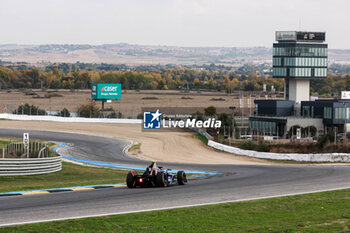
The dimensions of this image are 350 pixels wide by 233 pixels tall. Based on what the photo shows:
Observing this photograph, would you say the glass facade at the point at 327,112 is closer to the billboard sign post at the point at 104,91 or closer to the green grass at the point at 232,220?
the billboard sign post at the point at 104,91

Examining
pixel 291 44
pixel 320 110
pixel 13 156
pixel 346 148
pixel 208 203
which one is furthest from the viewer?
pixel 291 44

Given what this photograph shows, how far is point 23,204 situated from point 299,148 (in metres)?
40.8

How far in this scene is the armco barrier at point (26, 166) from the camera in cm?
3039

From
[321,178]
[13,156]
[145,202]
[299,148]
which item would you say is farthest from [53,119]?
[145,202]

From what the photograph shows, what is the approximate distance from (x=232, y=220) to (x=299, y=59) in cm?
7586

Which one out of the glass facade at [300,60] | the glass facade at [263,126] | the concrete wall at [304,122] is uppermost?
the glass facade at [300,60]

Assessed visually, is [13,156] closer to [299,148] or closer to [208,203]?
[208,203]

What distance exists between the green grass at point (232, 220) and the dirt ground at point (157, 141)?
94.2ft

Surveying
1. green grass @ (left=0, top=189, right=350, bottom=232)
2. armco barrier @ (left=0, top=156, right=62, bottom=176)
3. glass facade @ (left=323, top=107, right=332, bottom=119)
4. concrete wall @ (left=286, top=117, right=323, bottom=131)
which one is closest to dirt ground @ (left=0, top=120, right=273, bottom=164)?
concrete wall @ (left=286, top=117, right=323, bottom=131)

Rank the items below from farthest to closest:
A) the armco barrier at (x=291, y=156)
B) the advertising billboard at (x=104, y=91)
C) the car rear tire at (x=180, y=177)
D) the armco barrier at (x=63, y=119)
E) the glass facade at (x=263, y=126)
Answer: the advertising billboard at (x=104, y=91) < the armco barrier at (x=63, y=119) < the glass facade at (x=263, y=126) < the armco barrier at (x=291, y=156) < the car rear tire at (x=180, y=177)

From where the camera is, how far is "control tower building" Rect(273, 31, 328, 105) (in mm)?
92006

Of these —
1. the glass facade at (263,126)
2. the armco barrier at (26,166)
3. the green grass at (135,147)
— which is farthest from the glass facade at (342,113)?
the armco barrier at (26,166)

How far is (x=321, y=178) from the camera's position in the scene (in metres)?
31.1

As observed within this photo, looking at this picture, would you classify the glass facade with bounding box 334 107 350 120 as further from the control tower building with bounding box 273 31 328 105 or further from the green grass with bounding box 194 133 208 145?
the green grass with bounding box 194 133 208 145
